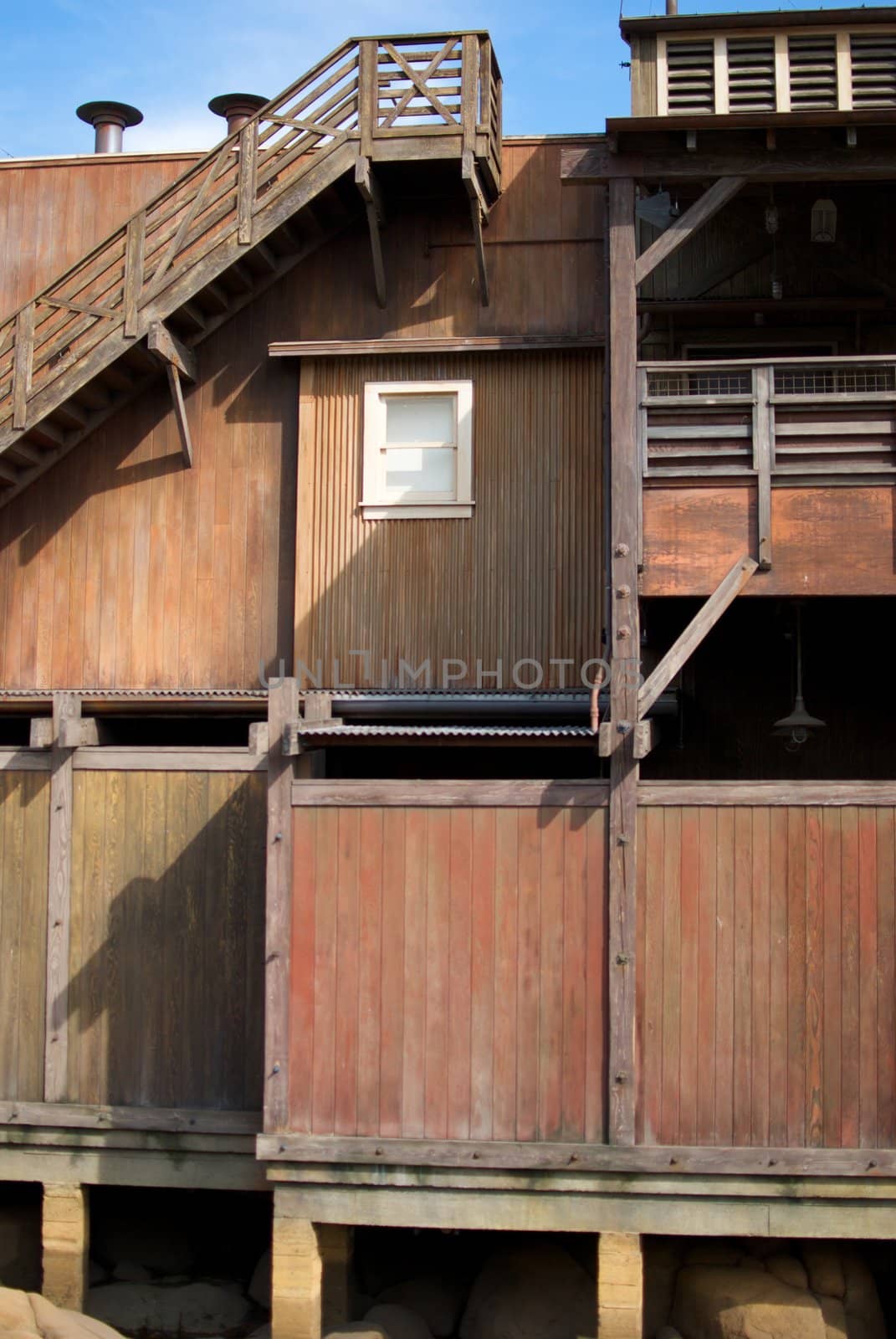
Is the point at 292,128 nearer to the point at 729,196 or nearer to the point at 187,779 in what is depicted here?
the point at 729,196

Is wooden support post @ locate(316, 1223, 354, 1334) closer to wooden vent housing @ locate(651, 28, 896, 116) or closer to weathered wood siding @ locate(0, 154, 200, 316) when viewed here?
wooden vent housing @ locate(651, 28, 896, 116)

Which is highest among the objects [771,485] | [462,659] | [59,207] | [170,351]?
[59,207]

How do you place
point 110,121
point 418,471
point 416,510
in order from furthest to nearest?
point 110,121 < point 418,471 < point 416,510

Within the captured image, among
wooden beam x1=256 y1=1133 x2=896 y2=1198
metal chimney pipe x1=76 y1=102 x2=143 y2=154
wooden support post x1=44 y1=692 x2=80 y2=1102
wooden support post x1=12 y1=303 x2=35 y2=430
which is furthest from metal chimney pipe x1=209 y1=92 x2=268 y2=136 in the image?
wooden beam x1=256 y1=1133 x2=896 y2=1198

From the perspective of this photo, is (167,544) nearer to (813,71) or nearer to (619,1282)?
(813,71)

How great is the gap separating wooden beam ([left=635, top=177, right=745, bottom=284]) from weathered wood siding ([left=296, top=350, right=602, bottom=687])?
240cm

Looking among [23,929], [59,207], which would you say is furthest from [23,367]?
[23,929]

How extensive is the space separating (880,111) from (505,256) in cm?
408

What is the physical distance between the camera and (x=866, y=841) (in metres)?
A: 10.2

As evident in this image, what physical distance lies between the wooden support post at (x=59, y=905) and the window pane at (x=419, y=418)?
13.4 feet

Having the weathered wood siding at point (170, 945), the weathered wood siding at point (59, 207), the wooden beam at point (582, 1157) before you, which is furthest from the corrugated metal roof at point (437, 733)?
the weathered wood siding at point (59, 207)

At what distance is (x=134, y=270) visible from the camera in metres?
12.9

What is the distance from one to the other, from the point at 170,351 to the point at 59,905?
5219mm

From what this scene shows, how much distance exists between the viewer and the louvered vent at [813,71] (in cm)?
1093
